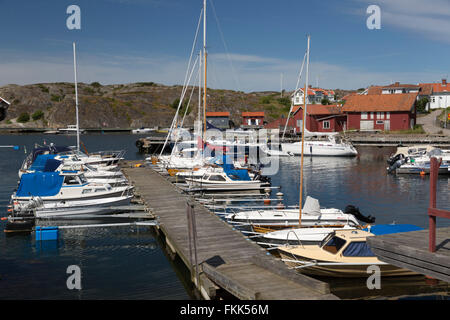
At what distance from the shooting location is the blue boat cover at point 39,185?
2578 cm

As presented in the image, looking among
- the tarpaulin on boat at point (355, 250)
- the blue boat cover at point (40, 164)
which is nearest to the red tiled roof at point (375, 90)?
the blue boat cover at point (40, 164)

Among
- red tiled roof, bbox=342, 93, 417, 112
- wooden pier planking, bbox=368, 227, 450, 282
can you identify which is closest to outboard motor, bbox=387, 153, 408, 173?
red tiled roof, bbox=342, 93, 417, 112

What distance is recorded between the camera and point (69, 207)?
25.3 metres

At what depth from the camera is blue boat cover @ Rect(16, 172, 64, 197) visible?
84.6 feet

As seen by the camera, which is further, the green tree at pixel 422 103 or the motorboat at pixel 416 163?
the green tree at pixel 422 103

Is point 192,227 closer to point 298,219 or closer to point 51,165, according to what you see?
point 298,219

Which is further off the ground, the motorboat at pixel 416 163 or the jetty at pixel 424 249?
the jetty at pixel 424 249

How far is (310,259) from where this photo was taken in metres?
16.8

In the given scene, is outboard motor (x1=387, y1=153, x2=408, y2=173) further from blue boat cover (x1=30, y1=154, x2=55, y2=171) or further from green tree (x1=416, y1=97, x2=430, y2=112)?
green tree (x1=416, y1=97, x2=430, y2=112)

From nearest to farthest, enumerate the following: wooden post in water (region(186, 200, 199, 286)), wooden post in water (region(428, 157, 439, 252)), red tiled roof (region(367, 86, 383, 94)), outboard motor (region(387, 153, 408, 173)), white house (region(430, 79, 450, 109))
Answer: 1. wooden post in water (region(428, 157, 439, 252))
2. wooden post in water (region(186, 200, 199, 286))
3. outboard motor (region(387, 153, 408, 173))
4. red tiled roof (region(367, 86, 383, 94))
5. white house (region(430, 79, 450, 109))

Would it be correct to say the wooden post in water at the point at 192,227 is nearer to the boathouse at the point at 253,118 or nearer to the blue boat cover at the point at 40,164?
the blue boat cover at the point at 40,164

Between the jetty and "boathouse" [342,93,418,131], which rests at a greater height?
"boathouse" [342,93,418,131]

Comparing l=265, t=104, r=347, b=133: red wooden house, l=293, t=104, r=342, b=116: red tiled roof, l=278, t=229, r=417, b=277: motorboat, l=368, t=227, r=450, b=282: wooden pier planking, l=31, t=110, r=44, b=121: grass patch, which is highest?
l=31, t=110, r=44, b=121: grass patch

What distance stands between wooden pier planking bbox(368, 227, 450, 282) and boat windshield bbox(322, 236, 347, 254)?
8.85 metres
